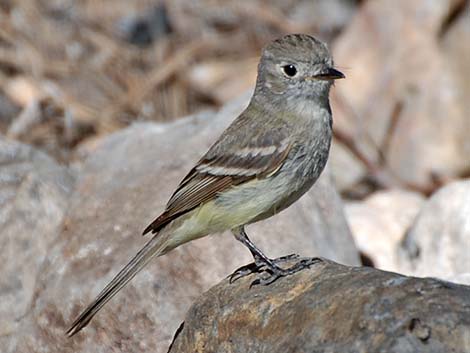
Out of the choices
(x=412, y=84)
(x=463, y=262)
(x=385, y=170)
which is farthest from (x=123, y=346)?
(x=412, y=84)

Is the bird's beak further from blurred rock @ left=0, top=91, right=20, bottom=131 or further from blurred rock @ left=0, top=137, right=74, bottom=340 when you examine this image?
blurred rock @ left=0, top=91, right=20, bottom=131

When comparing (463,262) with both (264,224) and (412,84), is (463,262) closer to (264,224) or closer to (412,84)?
(264,224)

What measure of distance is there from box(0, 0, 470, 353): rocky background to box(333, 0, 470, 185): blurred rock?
2cm

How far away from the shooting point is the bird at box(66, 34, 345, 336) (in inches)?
205

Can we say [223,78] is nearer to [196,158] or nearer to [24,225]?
[196,158]

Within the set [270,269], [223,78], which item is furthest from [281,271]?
[223,78]

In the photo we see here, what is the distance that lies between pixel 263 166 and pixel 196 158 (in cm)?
123

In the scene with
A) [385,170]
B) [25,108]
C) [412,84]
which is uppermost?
[412,84]

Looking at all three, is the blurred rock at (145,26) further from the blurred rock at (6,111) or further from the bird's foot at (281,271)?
the bird's foot at (281,271)

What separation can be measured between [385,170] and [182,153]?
9.57 feet

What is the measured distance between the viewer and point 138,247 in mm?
5844

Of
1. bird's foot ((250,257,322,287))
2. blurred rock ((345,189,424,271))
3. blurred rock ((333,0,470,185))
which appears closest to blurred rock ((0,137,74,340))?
bird's foot ((250,257,322,287))

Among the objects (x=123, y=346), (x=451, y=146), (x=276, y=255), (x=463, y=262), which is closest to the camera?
(x=123, y=346)

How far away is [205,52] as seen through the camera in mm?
10875
